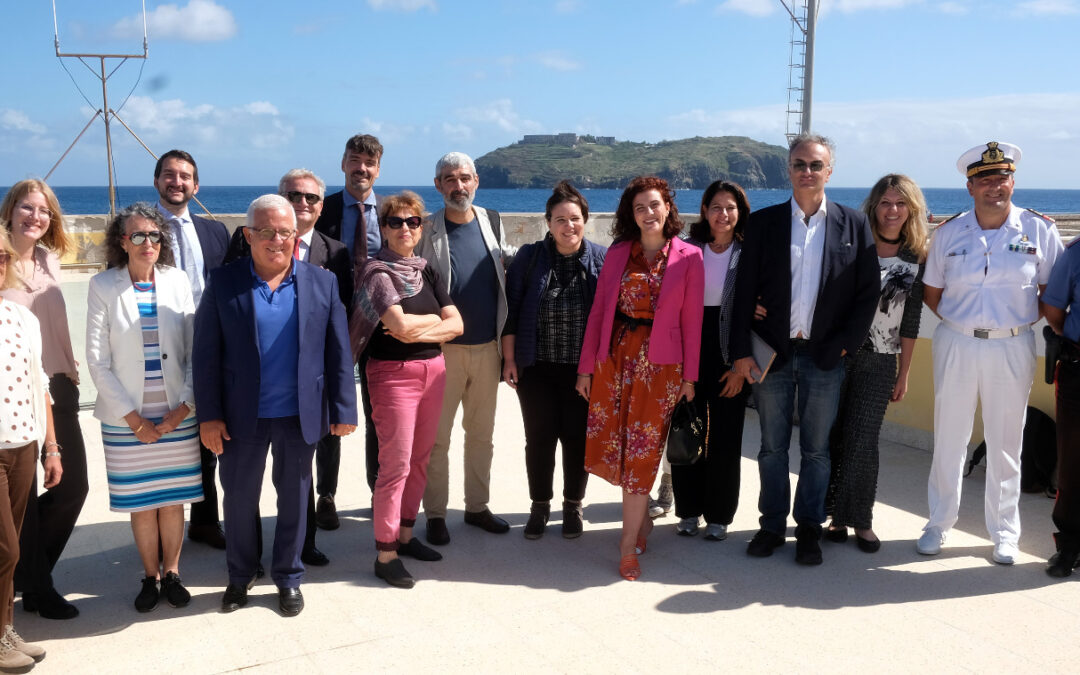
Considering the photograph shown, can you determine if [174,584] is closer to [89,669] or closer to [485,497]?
[89,669]

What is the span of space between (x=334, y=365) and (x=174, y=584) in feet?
3.69

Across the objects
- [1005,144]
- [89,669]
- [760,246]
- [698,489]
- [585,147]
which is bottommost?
[89,669]

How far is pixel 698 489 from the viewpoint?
4227 mm

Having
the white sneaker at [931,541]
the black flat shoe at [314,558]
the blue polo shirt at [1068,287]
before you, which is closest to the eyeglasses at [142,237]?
the black flat shoe at [314,558]

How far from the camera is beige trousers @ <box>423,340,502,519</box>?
13.4ft

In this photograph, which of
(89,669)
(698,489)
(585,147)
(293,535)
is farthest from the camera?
(585,147)

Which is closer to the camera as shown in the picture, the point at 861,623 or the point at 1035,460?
the point at 861,623

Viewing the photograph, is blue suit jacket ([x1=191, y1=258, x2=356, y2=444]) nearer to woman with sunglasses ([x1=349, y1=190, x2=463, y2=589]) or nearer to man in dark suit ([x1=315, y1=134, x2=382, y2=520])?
woman with sunglasses ([x1=349, y1=190, x2=463, y2=589])

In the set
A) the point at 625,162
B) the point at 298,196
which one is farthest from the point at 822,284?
the point at 625,162

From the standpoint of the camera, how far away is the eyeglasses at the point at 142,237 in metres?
3.21

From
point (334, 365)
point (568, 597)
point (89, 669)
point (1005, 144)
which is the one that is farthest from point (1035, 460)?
point (89, 669)

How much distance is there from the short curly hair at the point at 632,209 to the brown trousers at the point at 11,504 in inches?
98.3

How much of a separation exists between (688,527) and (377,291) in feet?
6.49

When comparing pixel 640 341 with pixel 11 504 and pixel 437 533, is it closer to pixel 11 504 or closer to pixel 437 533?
pixel 437 533
